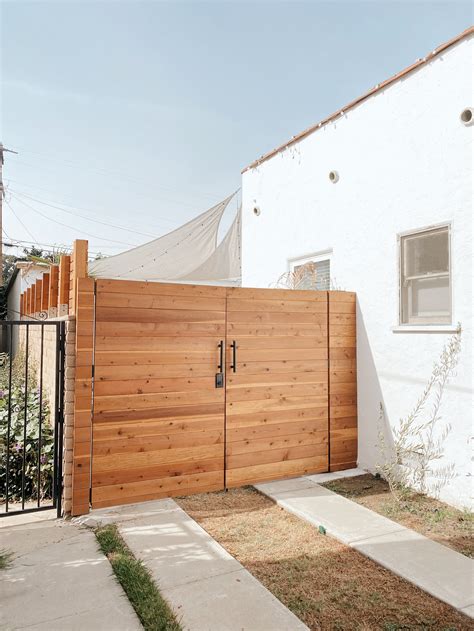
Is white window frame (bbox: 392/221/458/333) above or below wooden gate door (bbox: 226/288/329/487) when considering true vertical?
above

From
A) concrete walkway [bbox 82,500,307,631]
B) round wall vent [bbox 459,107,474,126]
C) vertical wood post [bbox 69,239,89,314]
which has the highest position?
round wall vent [bbox 459,107,474,126]

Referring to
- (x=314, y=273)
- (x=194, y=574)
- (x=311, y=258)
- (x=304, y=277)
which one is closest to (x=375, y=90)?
(x=311, y=258)

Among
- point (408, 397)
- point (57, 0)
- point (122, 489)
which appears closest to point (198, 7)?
point (57, 0)

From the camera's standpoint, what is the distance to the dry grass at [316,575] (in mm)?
2543

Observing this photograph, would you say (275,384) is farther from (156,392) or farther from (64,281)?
(64,281)

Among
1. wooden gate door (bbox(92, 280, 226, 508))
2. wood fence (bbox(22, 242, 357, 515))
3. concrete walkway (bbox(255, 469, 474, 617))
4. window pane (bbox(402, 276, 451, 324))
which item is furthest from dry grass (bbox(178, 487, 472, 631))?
window pane (bbox(402, 276, 451, 324))

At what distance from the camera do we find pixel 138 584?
2807mm

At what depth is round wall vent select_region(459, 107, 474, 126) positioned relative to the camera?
4143 millimetres

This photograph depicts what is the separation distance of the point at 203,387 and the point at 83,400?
124 cm

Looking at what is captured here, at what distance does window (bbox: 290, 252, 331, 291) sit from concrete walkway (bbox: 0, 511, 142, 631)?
4426 mm

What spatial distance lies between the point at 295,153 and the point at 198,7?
264 centimetres

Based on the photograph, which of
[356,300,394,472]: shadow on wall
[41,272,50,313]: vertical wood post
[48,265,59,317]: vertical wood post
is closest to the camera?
[356,300,394,472]: shadow on wall

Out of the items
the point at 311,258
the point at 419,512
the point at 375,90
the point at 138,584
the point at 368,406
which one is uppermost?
the point at 375,90

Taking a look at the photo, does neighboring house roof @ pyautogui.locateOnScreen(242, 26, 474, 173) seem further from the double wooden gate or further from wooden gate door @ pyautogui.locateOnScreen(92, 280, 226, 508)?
wooden gate door @ pyautogui.locateOnScreen(92, 280, 226, 508)
